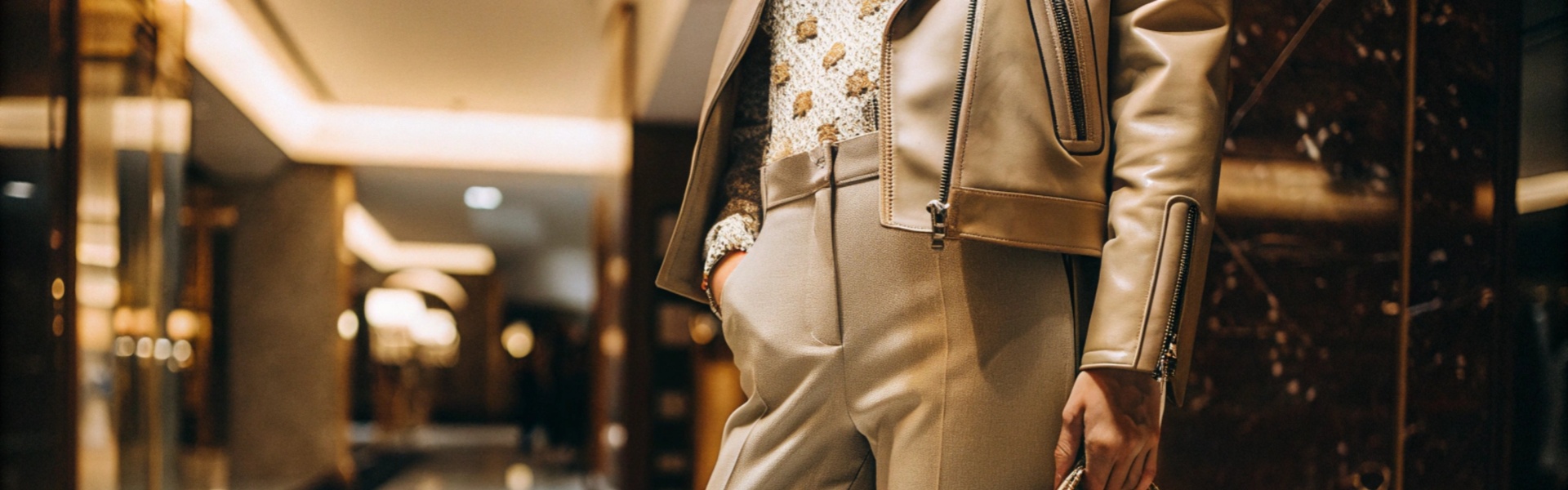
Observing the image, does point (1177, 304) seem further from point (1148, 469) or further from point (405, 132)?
point (405, 132)

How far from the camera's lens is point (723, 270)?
1.06 meters

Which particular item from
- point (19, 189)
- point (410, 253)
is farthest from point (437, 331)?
point (19, 189)

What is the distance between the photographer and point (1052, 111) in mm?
890

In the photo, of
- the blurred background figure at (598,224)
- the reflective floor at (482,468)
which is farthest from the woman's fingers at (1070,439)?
the reflective floor at (482,468)

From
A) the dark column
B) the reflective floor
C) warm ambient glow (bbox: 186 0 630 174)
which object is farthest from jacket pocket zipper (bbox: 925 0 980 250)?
the dark column

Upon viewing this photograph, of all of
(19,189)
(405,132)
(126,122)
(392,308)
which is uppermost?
(405,132)

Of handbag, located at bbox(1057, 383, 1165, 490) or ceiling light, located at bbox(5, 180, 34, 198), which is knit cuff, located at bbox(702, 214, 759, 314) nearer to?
handbag, located at bbox(1057, 383, 1165, 490)

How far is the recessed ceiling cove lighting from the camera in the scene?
1006cm

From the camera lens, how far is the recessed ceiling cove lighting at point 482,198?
1006 cm

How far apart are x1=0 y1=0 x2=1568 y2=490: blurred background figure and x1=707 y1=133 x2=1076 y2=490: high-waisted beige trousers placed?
914mm

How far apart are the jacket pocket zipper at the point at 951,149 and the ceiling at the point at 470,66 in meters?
2.59

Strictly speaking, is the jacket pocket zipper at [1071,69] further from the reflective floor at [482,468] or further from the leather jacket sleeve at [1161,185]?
the reflective floor at [482,468]

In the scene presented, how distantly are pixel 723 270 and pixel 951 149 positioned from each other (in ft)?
0.97

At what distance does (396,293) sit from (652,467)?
44.2 feet
